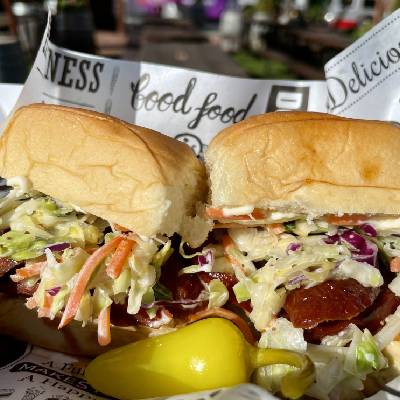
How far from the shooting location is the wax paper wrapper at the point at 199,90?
124 inches

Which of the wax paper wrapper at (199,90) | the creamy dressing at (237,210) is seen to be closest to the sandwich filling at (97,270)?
the creamy dressing at (237,210)

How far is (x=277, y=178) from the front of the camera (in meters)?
2.18

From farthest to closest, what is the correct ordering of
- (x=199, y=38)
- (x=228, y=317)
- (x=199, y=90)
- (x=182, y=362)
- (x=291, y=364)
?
(x=199, y=38) → (x=199, y=90) → (x=228, y=317) → (x=182, y=362) → (x=291, y=364)

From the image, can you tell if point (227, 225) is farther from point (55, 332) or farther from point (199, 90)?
point (199, 90)

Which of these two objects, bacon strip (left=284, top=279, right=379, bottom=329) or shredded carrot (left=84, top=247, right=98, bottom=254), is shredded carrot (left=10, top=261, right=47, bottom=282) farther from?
bacon strip (left=284, top=279, right=379, bottom=329)

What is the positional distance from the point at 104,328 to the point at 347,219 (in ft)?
3.74

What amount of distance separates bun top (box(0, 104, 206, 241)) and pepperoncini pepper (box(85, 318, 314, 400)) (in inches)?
17.8

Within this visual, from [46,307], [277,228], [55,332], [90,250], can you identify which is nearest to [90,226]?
[90,250]

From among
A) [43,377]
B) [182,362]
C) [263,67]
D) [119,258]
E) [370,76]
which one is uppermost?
[370,76]

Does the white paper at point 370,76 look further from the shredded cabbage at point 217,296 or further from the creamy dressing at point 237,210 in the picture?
the shredded cabbage at point 217,296

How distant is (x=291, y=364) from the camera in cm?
180

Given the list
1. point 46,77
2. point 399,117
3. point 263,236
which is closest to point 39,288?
point 263,236

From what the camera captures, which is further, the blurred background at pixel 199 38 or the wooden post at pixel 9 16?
the wooden post at pixel 9 16

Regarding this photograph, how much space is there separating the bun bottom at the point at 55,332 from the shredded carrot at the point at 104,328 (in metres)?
0.11
